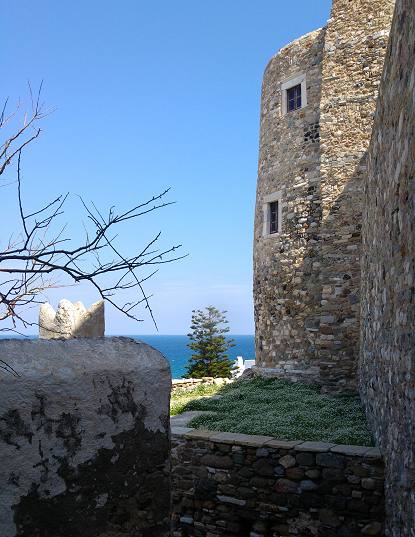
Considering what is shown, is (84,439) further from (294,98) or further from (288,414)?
(294,98)

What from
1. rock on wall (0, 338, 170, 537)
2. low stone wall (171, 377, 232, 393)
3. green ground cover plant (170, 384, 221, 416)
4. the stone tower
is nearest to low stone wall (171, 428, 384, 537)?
green ground cover plant (170, 384, 221, 416)

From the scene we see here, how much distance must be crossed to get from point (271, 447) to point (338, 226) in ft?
18.2

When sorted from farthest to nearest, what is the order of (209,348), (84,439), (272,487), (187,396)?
(209,348) < (187,396) < (272,487) < (84,439)

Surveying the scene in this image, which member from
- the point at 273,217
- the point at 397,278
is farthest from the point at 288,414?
the point at 273,217

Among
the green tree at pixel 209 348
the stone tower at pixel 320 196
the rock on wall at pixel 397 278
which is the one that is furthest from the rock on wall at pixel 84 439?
the green tree at pixel 209 348

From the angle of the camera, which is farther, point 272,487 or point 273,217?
point 273,217

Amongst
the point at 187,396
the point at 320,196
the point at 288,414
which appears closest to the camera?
the point at 288,414

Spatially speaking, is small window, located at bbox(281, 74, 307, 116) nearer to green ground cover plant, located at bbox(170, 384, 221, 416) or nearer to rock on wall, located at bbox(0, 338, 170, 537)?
green ground cover plant, located at bbox(170, 384, 221, 416)

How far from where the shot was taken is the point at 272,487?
250 inches

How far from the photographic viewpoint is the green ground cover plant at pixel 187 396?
961 centimetres

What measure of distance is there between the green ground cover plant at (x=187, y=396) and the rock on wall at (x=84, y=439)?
20.3ft

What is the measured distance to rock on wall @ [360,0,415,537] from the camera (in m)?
3.88

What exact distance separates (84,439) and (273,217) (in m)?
9.89

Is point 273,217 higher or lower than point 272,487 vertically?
higher
